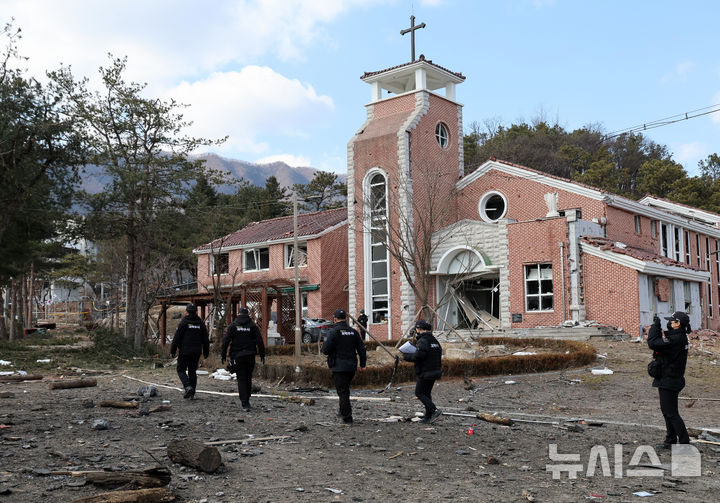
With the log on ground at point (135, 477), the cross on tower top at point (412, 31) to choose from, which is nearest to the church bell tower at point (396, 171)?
the cross on tower top at point (412, 31)

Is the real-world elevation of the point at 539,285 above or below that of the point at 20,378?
above

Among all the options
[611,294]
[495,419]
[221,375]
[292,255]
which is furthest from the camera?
[292,255]

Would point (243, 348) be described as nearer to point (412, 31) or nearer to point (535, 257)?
point (535, 257)

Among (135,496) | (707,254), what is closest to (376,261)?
(707,254)

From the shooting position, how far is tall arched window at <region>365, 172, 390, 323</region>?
32656 mm

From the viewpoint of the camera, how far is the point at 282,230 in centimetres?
4147

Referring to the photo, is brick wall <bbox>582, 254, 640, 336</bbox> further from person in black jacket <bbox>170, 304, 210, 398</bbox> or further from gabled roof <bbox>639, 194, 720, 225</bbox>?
person in black jacket <bbox>170, 304, 210, 398</bbox>

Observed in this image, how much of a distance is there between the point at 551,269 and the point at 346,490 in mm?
22579

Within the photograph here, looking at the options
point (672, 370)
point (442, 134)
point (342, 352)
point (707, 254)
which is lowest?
point (672, 370)

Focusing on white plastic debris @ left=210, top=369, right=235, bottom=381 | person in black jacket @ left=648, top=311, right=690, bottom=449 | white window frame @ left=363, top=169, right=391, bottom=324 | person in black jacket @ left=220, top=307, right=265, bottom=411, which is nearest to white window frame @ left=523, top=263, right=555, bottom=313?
white window frame @ left=363, top=169, right=391, bottom=324

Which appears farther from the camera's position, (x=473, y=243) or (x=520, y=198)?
(x=520, y=198)

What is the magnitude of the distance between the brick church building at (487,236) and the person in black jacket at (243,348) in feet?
46.9

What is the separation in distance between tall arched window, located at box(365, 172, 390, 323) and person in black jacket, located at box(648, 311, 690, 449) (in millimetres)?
23832

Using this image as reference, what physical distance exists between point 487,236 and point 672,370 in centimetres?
2121
